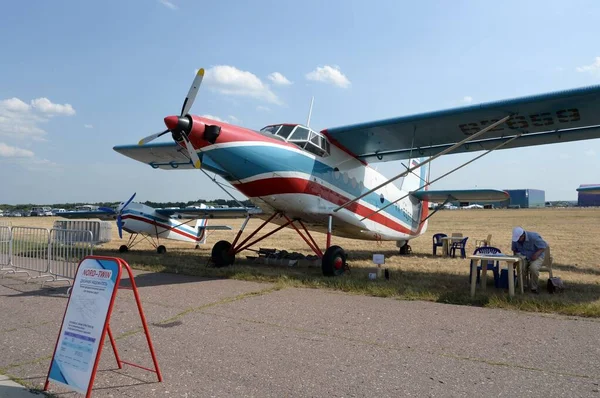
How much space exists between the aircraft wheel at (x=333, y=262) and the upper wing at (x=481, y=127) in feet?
9.96

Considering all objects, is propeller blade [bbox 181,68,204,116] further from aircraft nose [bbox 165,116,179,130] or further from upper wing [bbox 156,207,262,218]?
upper wing [bbox 156,207,262,218]

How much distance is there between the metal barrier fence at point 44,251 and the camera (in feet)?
28.7

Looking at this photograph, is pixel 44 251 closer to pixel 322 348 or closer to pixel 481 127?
pixel 322 348

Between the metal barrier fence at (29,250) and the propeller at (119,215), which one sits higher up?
the propeller at (119,215)

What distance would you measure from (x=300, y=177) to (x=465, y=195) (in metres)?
7.23

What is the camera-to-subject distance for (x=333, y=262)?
9.48 metres

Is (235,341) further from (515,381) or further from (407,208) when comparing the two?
(407,208)

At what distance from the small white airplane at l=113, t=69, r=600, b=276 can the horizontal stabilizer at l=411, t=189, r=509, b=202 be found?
16cm

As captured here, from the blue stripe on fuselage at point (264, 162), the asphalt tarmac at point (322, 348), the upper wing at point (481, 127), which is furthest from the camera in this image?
the blue stripe on fuselage at point (264, 162)

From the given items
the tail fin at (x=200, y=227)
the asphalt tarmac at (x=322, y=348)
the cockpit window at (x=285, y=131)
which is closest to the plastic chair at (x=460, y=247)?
the cockpit window at (x=285, y=131)

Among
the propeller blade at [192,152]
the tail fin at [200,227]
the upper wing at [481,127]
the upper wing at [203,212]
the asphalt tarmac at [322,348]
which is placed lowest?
the asphalt tarmac at [322,348]

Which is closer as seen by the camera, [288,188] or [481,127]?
[288,188]

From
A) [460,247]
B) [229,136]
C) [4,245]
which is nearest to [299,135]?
[229,136]

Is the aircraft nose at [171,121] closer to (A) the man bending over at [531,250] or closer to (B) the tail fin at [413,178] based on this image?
(A) the man bending over at [531,250]
